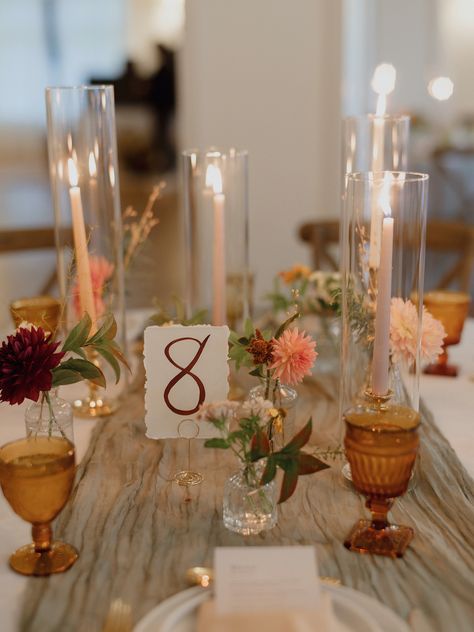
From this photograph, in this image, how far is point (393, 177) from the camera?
3.77ft

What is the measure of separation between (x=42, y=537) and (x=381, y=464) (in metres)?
0.39

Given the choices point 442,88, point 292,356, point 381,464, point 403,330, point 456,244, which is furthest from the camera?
point 456,244

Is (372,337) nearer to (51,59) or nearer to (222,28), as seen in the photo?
(222,28)

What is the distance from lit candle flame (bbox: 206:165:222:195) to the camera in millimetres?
1435

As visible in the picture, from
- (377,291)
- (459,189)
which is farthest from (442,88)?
(459,189)

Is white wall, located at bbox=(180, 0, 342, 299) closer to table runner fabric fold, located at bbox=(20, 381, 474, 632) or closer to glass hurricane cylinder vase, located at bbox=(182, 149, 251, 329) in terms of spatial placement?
glass hurricane cylinder vase, located at bbox=(182, 149, 251, 329)

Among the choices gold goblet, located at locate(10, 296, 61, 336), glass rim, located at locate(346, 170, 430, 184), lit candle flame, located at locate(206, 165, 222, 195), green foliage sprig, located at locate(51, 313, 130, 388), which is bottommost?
gold goblet, located at locate(10, 296, 61, 336)

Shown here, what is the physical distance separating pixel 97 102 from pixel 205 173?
0.22m

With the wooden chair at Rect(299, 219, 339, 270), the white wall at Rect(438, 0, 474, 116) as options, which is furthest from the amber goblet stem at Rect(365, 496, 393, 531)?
the white wall at Rect(438, 0, 474, 116)

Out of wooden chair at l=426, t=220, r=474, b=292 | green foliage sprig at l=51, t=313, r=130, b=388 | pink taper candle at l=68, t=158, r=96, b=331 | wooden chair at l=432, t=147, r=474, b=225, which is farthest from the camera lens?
wooden chair at l=432, t=147, r=474, b=225

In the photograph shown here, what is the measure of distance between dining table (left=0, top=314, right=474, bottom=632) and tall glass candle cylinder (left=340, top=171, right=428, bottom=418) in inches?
4.9

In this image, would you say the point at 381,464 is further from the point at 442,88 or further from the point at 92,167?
the point at 92,167

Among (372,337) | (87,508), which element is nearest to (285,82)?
(372,337)

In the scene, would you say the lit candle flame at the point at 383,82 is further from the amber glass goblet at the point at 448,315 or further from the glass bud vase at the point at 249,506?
the glass bud vase at the point at 249,506
